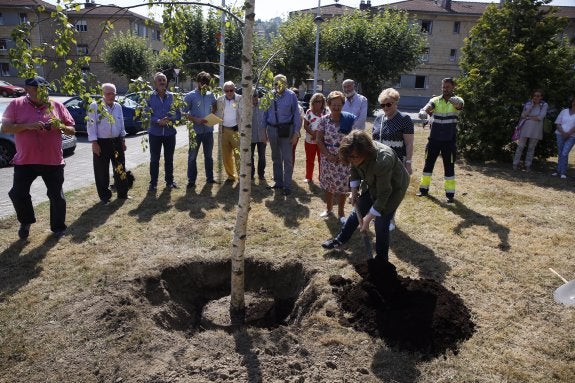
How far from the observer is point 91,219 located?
598cm

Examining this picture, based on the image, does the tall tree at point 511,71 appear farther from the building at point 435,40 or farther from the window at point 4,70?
the window at point 4,70

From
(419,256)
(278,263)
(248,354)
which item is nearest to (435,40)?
→ (419,256)

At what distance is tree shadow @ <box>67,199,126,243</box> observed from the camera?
17.8 ft

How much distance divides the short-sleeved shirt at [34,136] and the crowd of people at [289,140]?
0.01m

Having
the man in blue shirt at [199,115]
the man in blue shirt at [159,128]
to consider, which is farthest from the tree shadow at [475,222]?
the man in blue shirt at [159,128]

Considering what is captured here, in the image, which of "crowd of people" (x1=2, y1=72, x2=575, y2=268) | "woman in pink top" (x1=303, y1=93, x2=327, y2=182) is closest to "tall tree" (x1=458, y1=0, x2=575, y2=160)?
"crowd of people" (x1=2, y1=72, x2=575, y2=268)

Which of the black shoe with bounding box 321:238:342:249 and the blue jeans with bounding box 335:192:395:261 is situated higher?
A: the blue jeans with bounding box 335:192:395:261

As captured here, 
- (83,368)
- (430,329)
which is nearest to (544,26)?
(430,329)

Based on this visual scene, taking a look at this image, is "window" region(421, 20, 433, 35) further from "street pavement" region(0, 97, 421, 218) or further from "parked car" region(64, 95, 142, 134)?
"parked car" region(64, 95, 142, 134)

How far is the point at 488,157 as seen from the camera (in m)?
10.7

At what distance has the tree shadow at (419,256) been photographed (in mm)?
4566

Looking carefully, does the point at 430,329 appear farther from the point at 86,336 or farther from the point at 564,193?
the point at 564,193

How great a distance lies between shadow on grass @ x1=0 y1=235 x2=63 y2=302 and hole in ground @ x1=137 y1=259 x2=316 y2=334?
3.97ft

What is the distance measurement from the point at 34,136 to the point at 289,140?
381 cm
